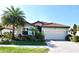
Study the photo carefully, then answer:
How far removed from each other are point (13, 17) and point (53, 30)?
206 centimetres

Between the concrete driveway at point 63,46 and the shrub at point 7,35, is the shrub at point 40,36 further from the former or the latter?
the shrub at point 7,35

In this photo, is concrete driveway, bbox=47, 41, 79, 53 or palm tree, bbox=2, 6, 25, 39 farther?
palm tree, bbox=2, 6, 25, 39

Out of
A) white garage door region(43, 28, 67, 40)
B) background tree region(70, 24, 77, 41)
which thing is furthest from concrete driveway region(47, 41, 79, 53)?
background tree region(70, 24, 77, 41)

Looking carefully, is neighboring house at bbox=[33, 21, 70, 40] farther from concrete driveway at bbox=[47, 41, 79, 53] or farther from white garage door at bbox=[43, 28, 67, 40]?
concrete driveway at bbox=[47, 41, 79, 53]

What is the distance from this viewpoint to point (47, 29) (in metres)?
16.3

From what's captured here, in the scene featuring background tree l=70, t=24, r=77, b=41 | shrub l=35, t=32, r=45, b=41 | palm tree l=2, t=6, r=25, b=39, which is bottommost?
shrub l=35, t=32, r=45, b=41

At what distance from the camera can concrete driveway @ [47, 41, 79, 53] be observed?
15844 mm

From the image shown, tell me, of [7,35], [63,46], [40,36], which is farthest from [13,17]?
[63,46]

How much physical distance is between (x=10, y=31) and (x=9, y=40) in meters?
0.43

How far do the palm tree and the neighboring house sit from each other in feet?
2.44

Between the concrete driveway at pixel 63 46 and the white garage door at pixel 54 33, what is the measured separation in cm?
25

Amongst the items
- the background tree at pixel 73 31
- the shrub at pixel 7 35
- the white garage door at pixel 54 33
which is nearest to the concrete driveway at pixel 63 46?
the white garage door at pixel 54 33
